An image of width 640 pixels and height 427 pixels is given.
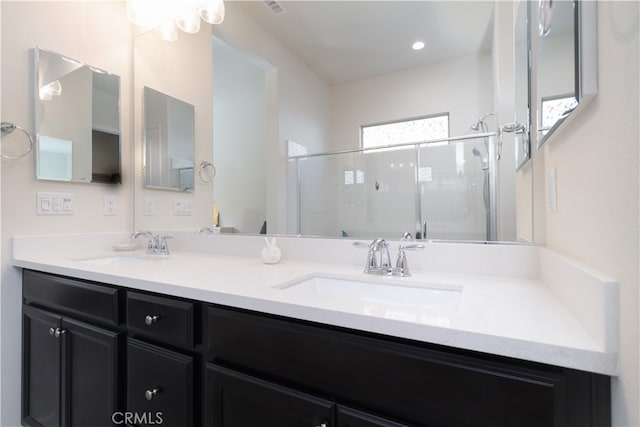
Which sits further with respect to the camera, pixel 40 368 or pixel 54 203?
pixel 54 203

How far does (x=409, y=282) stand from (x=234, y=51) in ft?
5.22

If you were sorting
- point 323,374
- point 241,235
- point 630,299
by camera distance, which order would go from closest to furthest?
point 630,299 → point 323,374 → point 241,235

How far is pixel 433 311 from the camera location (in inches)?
33.2

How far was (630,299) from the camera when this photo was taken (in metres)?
0.41

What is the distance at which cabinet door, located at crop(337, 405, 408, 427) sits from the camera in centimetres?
61

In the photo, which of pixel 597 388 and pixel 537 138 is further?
pixel 537 138

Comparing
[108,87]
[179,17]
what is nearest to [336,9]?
[179,17]

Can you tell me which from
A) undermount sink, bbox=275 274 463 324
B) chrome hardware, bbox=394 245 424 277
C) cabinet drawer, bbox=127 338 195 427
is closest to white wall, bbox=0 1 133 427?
cabinet drawer, bbox=127 338 195 427

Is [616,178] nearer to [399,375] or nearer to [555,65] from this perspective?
[555,65]

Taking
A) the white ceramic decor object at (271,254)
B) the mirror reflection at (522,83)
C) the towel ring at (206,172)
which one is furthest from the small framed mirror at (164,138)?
the mirror reflection at (522,83)

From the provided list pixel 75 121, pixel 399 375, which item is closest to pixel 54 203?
pixel 75 121

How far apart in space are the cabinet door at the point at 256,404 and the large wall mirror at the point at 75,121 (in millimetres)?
1481

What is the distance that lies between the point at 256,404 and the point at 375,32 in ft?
4.74

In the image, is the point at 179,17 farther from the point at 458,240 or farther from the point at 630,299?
the point at 630,299
